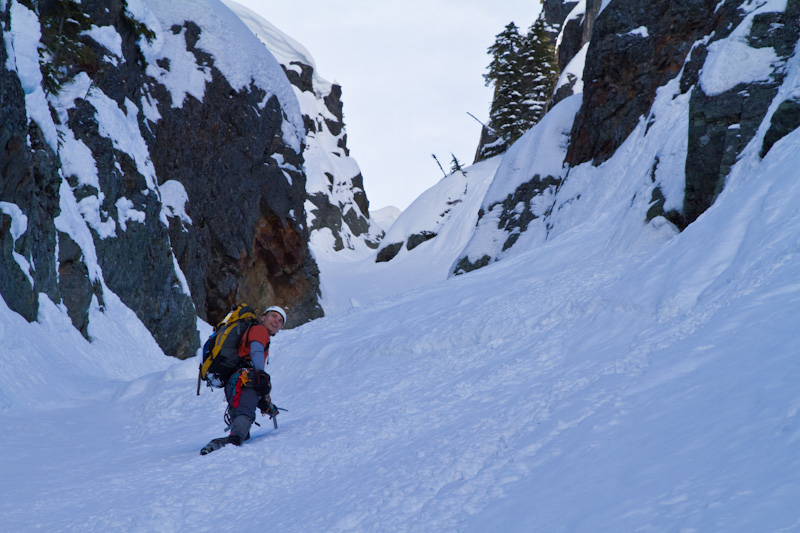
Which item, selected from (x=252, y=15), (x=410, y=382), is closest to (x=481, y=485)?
(x=410, y=382)

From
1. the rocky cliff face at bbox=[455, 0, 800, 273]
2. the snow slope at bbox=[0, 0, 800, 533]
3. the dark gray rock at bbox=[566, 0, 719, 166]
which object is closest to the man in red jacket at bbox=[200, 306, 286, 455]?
the snow slope at bbox=[0, 0, 800, 533]

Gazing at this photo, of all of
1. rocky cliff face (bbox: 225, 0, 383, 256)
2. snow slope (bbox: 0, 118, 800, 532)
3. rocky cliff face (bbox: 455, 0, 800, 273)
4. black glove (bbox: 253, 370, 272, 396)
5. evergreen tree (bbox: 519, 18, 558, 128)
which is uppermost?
rocky cliff face (bbox: 225, 0, 383, 256)

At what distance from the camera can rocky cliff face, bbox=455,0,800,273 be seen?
10.0 meters

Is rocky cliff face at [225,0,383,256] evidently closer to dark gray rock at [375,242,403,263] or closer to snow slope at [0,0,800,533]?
dark gray rock at [375,242,403,263]

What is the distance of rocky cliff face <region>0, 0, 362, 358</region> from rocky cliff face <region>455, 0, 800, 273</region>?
11.7 meters

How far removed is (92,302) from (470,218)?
24.9 meters

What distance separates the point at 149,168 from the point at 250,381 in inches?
761

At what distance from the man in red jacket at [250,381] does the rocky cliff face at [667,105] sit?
7.00 metres

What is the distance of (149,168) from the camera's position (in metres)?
23.8

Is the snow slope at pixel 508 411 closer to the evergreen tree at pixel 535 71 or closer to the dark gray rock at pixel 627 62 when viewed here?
the dark gray rock at pixel 627 62

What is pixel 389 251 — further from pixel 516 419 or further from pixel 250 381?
pixel 516 419

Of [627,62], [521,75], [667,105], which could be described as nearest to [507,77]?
[521,75]

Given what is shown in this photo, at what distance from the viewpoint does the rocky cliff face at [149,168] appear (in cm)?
1511

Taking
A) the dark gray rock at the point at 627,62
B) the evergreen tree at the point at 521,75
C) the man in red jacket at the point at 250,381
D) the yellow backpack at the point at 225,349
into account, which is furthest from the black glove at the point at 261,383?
the evergreen tree at the point at 521,75
